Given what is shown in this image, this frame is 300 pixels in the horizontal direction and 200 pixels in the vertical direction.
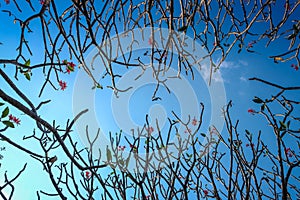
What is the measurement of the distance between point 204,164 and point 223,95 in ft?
1.36

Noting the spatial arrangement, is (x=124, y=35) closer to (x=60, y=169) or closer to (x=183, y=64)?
(x=183, y=64)

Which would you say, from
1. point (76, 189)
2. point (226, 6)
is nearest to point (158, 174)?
point (76, 189)

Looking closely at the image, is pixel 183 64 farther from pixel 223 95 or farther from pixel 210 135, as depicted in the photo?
pixel 210 135

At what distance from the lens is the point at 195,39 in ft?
6.29

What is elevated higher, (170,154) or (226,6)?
(226,6)

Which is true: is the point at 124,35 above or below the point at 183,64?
above

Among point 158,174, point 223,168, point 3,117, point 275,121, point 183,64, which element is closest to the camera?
point 3,117

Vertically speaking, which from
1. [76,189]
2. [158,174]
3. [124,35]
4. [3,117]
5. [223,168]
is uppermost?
[124,35]

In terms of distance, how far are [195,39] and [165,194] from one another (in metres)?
0.87

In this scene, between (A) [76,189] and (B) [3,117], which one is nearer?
(B) [3,117]

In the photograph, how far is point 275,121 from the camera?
5.33 ft

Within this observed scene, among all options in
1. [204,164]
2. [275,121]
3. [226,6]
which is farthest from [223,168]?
[226,6]

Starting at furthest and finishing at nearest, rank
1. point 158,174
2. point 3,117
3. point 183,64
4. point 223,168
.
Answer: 1. point 223,168
2. point 158,174
3. point 183,64
4. point 3,117

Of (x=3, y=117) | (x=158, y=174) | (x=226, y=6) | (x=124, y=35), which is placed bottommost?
(x=3, y=117)
